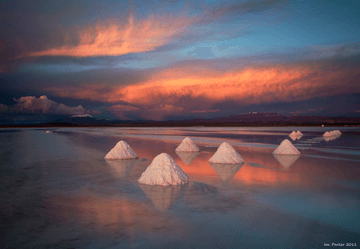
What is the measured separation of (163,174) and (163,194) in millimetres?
1576

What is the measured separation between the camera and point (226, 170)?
1431 centimetres

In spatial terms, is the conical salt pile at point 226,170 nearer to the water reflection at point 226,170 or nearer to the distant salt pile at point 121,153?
the water reflection at point 226,170

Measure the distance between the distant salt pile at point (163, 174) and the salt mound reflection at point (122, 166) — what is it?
213cm

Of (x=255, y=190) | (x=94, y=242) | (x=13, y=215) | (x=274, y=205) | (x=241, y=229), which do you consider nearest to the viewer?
(x=94, y=242)

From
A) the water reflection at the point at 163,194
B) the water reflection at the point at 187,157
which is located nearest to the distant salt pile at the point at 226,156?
the water reflection at the point at 187,157

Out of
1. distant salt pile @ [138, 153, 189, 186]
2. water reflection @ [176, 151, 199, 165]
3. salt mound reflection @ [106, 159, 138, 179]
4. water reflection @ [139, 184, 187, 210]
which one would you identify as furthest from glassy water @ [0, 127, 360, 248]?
water reflection @ [176, 151, 199, 165]

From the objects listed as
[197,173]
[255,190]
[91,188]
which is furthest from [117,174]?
[255,190]

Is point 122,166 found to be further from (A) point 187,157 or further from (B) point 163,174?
(A) point 187,157

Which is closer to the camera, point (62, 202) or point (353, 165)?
point (62, 202)

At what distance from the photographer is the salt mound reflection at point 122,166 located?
13.2 meters

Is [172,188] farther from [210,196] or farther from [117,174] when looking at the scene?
[117,174]

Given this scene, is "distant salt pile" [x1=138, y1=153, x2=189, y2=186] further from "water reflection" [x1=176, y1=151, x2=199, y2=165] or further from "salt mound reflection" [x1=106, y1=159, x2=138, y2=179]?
"water reflection" [x1=176, y1=151, x2=199, y2=165]

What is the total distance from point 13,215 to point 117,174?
611 centimetres

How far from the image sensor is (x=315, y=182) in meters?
11.8
